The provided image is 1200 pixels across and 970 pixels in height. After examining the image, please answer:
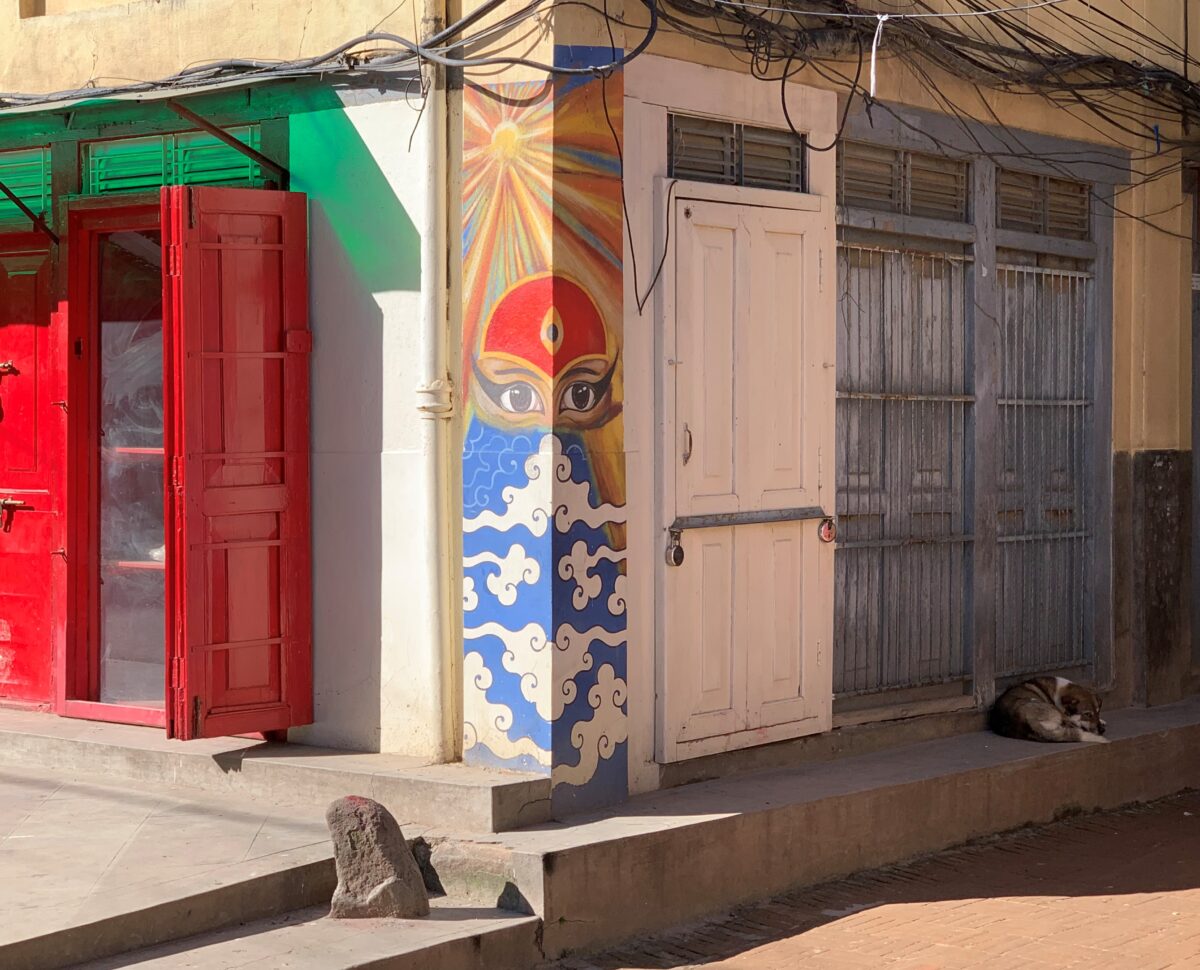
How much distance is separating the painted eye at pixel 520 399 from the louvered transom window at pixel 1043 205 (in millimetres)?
3642

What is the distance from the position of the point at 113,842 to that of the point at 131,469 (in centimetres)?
231

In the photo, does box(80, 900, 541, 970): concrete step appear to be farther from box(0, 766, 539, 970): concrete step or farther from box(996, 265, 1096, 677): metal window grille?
box(996, 265, 1096, 677): metal window grille

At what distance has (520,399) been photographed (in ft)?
23.1

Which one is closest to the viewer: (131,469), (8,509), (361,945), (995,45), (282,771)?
(361,945)

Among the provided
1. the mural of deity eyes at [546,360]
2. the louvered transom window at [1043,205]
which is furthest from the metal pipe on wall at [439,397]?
the louvered transom window at [1043,205]

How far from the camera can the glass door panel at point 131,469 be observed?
8.33 m

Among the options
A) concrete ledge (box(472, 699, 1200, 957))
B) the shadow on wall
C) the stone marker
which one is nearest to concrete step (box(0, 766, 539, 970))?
the stone marker

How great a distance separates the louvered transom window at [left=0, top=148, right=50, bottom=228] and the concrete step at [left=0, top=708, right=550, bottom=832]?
252 cm

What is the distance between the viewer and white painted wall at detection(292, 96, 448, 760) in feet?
24.2

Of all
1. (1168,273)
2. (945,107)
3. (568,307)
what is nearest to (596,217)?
(568,307)

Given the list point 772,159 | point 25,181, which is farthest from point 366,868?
point 25,181

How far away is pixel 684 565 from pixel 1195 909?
8.50ft

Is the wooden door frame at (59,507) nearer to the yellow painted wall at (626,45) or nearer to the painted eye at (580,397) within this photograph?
the yellow painted wall at (626,45)

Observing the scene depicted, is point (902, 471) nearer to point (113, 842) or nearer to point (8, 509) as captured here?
point (113, 842)
